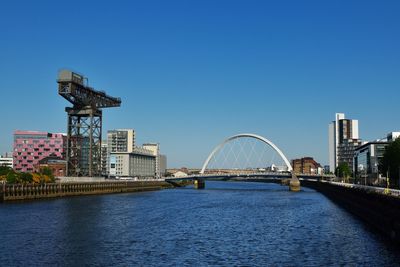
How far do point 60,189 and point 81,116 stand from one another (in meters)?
23.2

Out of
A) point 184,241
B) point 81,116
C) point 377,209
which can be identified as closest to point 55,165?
point 81,116

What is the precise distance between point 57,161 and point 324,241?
16488 centimetres

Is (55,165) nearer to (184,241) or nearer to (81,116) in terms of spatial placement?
(81,116)

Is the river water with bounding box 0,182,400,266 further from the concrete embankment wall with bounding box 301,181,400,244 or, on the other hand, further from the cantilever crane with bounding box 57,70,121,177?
the cantilever crane with bounding box 57,70,121,177

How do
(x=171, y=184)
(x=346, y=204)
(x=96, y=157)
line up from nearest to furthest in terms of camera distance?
(x=346, y=204), (x=96, y=157), (x=171, y=184)

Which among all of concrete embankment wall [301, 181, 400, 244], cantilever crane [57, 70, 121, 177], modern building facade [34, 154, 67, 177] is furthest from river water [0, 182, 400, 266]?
modern building facade [34, 154, 67, 177]

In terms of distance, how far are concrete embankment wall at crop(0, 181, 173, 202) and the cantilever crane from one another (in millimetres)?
6132

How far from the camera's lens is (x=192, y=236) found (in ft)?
131

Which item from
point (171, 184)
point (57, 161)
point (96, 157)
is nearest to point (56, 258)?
point (96, 157)

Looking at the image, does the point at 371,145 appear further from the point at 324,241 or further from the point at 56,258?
the point at 56,258

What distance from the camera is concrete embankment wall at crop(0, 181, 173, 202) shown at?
3009 inches

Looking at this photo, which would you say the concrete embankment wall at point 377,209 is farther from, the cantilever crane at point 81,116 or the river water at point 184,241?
the cantilever crane at point 81,116

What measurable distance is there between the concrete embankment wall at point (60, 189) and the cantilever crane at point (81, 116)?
6.13m

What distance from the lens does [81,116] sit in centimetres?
10981
